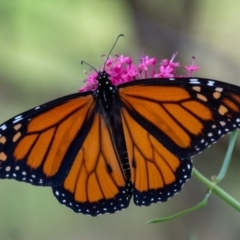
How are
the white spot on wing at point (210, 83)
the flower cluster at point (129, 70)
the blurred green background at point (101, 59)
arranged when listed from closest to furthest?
the white spot on wing at point (210, 83) → the flower cluster at point (129, 70) → the blurred green background at point (101, 59)

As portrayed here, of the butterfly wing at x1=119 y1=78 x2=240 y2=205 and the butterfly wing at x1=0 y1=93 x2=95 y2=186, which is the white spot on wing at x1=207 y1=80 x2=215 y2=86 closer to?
the butterfly wing at x1=119 y1=78 x2=240 y2=205

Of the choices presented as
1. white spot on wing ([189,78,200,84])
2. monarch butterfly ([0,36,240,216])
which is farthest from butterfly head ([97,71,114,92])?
white spot on wing ([189,78,200,84])

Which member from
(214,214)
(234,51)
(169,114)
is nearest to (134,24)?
(234,51)

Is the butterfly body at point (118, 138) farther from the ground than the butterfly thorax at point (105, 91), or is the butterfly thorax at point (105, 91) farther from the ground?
the butterfly thorax at point (105, 91)

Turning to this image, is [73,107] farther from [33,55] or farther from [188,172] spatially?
[33,55]

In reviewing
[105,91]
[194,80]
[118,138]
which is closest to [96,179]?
[118,138]

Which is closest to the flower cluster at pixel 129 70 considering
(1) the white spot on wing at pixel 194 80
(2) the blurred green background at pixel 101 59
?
(1) the white spot on wing at pixel 194 80

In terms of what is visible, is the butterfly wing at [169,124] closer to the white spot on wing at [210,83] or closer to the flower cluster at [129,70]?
the white spot on wing at [210,83]

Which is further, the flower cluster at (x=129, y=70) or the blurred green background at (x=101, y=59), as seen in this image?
the blurred green background at (x=101, y=59)
